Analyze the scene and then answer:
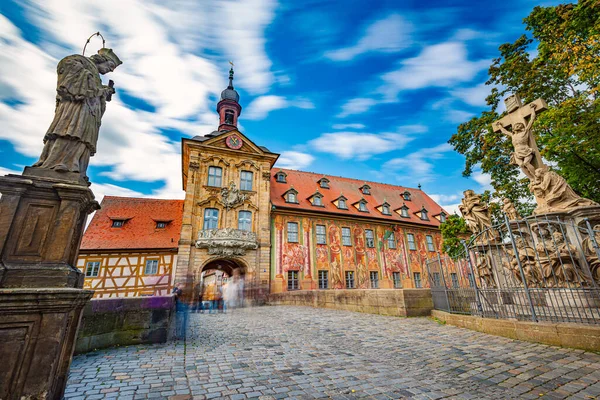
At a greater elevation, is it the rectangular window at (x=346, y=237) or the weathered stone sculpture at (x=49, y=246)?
the rectangular window at (x=346, y=237)

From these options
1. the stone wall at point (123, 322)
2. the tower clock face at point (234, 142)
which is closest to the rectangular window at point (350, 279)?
the tower clock face at point (234, 142)

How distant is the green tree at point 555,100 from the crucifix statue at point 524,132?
2.81 metres

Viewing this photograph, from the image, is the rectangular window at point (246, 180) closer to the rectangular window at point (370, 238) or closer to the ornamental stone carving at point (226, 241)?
the ornamental stone carving at point (226, 241)

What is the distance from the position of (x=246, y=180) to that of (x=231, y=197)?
2062mm

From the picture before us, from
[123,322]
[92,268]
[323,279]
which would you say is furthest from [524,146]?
[92,268]

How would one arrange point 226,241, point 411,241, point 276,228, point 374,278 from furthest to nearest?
point 411,241, point 374,278, point 276,228, point 226,241

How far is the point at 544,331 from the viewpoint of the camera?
4.44 meters

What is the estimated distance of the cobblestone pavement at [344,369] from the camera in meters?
2.88

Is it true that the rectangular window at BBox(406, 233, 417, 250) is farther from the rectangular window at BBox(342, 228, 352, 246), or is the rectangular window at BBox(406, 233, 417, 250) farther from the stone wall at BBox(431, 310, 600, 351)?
the stone wall at BBox(431, 310, 600, 351)

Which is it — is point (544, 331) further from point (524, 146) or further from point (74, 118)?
point (74, 118)

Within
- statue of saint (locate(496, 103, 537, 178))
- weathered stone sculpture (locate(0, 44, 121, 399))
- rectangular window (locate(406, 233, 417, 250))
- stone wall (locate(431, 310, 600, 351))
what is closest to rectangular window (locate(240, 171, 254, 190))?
rectangular window (locate(406, 233, 417, 250))

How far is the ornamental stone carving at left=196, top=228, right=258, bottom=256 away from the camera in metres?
17.9

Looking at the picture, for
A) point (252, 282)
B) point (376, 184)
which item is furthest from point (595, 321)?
point (376, 184)

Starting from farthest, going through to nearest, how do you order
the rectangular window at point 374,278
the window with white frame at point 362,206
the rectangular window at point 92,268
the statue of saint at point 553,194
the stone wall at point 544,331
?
the window with white frame at point 362,206, the rectangular window at point 374,278, the rectangular window at point 92,268, the statue of saint at point 553,194, the stone wall at point 544,331
